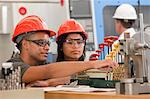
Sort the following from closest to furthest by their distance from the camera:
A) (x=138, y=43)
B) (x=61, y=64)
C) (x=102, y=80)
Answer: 1. (x=138, y=43)
2. (x=102, y=80)
3. (x=61, y=64)

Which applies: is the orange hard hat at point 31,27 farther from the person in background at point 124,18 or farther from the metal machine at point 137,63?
the person in background at point 124,18

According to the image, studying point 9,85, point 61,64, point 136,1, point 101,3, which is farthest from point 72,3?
point 9,85

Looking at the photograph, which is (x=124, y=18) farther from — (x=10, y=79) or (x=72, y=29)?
(x=10, y=79)

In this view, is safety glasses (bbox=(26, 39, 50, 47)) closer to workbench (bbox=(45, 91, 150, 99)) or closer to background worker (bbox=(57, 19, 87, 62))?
background worker (bbox=(57, 19, 87, 62))

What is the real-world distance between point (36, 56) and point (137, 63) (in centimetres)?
94

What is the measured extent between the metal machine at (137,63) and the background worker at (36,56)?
0.35 meters

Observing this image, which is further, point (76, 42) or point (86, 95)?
point (76, 42)

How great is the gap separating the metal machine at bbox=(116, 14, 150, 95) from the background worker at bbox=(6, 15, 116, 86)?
0.35m

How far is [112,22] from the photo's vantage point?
13.9 feet

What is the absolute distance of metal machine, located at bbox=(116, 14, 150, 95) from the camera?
1.30m

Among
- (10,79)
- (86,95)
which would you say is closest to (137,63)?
(86,95)

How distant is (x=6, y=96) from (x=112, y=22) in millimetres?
2995

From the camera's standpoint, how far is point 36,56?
7.23ft

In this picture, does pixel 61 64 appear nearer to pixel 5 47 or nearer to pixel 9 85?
pixel 9 85
